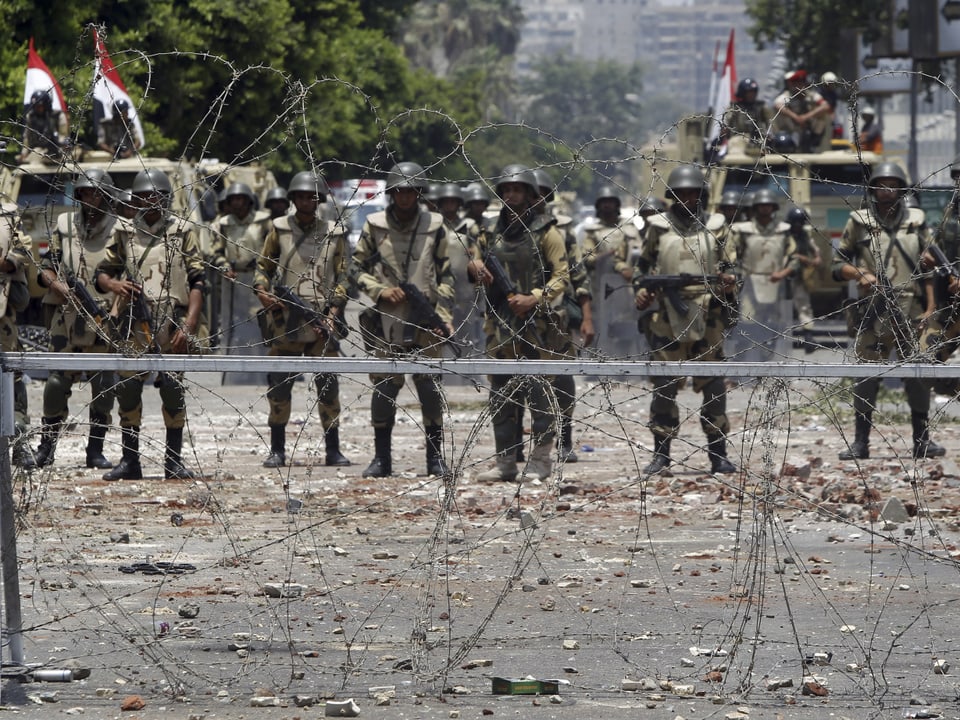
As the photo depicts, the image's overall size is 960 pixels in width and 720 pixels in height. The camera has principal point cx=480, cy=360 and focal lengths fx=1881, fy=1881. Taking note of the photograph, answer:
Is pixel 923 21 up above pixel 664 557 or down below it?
above

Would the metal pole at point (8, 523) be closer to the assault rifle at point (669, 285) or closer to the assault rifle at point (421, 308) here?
the assault rifle at point (421, 308)

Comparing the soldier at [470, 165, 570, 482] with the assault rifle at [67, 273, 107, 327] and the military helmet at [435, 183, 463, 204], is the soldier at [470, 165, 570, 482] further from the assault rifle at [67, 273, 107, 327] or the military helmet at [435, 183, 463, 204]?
the military helmet at [435, 183, 463, 204]

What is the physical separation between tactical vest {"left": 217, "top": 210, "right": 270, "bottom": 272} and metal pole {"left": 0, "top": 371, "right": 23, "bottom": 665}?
688 cm

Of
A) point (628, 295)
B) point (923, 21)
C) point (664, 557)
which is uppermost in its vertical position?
point (923, 21)

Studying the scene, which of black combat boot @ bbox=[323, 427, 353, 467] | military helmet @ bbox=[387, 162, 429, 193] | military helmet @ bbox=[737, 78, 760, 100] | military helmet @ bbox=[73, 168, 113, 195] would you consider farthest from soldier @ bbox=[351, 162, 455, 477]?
military helmet @ bbox=[737, 78, 760, 100]

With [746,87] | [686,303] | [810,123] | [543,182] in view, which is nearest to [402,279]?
[543,182]

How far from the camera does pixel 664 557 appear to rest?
25.4ft

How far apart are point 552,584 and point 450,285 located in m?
3.40

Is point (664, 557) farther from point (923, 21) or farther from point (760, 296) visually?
point (923, 21)

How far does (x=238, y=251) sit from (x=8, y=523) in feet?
27.0

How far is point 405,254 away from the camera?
9.88m

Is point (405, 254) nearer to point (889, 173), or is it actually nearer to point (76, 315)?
point (76, 315)

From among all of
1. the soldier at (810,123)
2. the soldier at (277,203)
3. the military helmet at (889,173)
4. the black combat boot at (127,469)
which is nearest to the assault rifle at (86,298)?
the black combat boot at (127,469)

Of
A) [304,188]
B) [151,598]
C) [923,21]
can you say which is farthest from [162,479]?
[923,21]
